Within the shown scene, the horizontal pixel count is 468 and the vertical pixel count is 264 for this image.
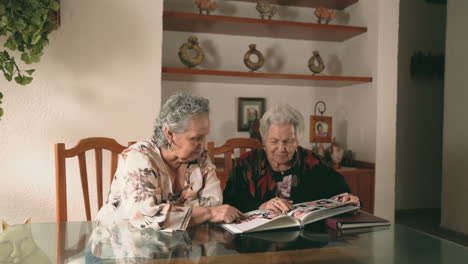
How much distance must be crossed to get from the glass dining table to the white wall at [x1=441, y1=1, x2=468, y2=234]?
2643mm

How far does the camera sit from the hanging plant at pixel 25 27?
→ 6.58 feet

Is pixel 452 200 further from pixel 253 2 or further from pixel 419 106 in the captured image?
pixel 253 2

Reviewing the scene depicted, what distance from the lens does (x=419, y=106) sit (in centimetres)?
469

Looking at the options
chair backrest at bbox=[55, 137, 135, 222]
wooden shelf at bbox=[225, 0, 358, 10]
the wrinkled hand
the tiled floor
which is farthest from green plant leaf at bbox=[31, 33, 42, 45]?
the tiled floor

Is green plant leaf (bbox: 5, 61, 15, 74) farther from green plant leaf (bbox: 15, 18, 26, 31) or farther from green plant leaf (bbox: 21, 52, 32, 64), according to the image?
green plant leaf (bbox: 15, 18, 26, 31)

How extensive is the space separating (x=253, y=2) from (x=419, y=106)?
2357 mm

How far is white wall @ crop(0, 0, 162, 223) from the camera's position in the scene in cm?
242

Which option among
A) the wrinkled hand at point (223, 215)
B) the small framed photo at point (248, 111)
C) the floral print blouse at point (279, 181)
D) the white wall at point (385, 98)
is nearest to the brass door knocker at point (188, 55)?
the small framed photo at point (248, 111)

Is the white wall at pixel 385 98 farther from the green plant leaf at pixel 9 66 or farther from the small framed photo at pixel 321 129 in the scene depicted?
the green plant leaf at pixel 9 66

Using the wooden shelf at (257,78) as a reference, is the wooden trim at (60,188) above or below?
below

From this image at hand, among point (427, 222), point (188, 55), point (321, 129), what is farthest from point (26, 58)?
point (427, 222)

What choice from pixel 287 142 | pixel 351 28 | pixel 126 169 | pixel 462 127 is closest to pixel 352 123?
pixel 351 28

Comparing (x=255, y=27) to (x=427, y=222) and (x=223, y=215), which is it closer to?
(x=223, y=215)

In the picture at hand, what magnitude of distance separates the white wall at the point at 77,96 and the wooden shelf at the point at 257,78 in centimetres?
27
